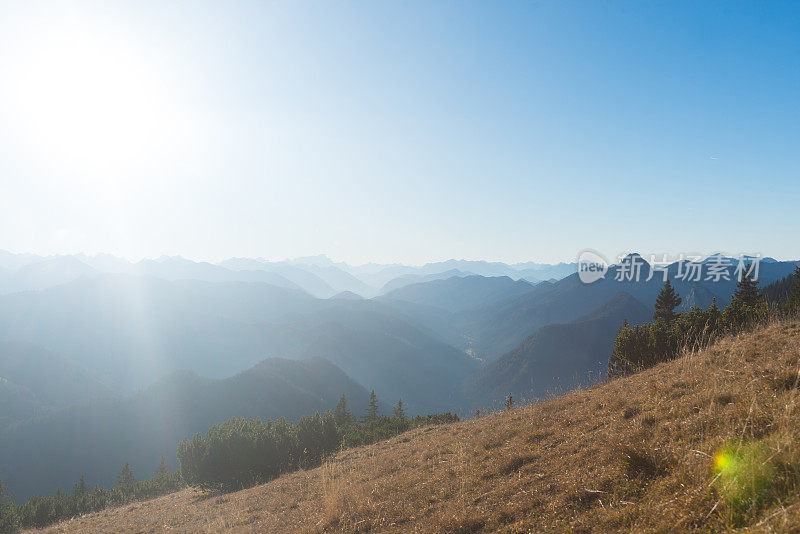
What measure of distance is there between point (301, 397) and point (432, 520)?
197m

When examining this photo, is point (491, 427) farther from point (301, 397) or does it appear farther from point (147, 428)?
point (147, 428)

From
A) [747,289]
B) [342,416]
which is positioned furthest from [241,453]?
[747,289]

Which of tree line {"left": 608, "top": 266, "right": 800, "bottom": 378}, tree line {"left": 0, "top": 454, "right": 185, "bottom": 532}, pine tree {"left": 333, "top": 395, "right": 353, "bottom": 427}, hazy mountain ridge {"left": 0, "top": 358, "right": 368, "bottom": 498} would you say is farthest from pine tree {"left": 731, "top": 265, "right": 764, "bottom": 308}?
hazy mountain ridge {"left": 0, "top": 358, "right": 368, "bottom": 498}

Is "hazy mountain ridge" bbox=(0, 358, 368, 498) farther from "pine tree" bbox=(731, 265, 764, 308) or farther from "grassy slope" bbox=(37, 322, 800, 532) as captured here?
"grassy slope" bbox=(37, 322, 800, 532)

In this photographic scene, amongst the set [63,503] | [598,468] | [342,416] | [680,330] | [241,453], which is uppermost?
[598,468]

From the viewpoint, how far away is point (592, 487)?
4961mm

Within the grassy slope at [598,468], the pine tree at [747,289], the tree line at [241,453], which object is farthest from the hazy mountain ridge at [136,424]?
the grassy slope at [598,468]

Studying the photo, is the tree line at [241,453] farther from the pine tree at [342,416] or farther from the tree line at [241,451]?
the pine tree at [342,416]

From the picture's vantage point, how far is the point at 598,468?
17.9 ft

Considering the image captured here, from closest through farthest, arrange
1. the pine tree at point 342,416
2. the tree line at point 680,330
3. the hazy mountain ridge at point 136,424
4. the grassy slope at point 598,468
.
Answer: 1. the grassy slope at point 598,468
2. the tree line at point 680,330
3. the pine tree at point 342,416
4. the hazy mountain ridge at point 136,424

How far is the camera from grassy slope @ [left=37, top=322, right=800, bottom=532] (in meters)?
4.07

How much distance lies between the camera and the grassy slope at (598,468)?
407cm

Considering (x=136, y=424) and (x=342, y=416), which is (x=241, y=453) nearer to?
(x=342, y=416)

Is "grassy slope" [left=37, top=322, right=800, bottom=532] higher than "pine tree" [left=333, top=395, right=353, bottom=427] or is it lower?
higher
